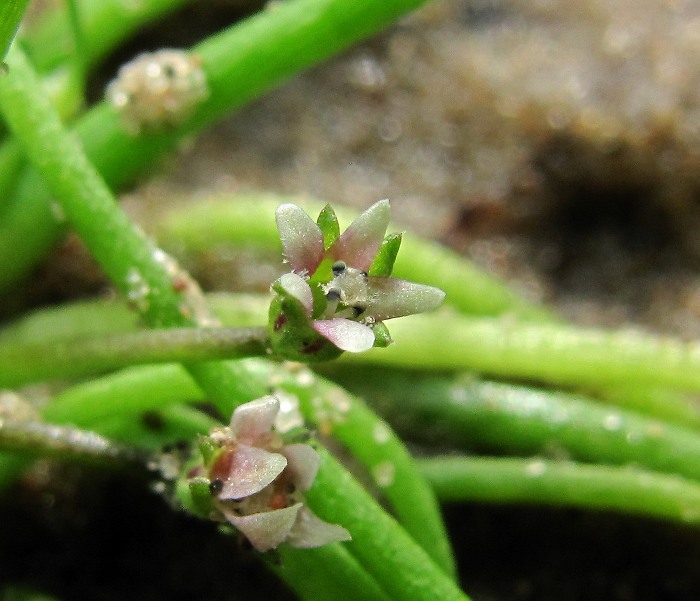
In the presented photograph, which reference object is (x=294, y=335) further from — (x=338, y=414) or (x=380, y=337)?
(x=338, y=414)

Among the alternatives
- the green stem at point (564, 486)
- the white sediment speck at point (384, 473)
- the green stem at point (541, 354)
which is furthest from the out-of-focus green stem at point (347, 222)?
the white sediment speck at point (384, 473)

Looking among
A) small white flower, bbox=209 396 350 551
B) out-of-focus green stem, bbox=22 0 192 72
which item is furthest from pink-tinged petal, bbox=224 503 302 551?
out-of-focus green stem, bbox=22 0 192 72

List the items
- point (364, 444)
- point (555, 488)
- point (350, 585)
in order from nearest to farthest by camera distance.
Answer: point (350, 585), point (364, 444), point (555, 488)

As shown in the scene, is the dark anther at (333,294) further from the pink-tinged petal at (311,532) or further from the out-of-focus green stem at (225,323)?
the out-of-focus green stem at (225,323)

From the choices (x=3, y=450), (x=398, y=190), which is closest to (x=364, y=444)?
(x=3, y=450)

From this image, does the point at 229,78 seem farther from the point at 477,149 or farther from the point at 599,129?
the point at 599,129

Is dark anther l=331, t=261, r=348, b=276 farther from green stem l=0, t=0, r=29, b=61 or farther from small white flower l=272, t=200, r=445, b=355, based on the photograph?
green stem l=0, t=0, r=29, b=61
